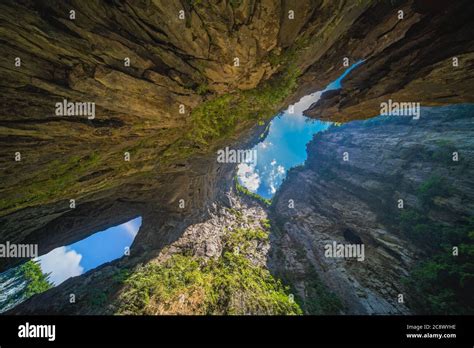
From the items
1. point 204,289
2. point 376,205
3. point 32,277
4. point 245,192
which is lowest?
point 32,277

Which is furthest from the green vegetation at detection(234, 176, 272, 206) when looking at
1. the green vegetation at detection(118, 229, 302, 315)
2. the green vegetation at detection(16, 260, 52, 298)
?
the green vegetation at detection(16, 260, 52, 298)

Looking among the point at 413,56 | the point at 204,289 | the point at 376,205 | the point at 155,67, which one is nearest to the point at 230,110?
the point at 155,67

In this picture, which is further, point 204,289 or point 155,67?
point 204,289

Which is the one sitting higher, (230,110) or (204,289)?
(230,110)

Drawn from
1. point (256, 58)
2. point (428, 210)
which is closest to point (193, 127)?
point (256, 58)

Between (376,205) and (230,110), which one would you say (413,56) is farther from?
(376,205)

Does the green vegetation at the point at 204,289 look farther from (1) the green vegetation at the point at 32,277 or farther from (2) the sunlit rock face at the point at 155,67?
(1) the green vegetation at the point at 32,277
